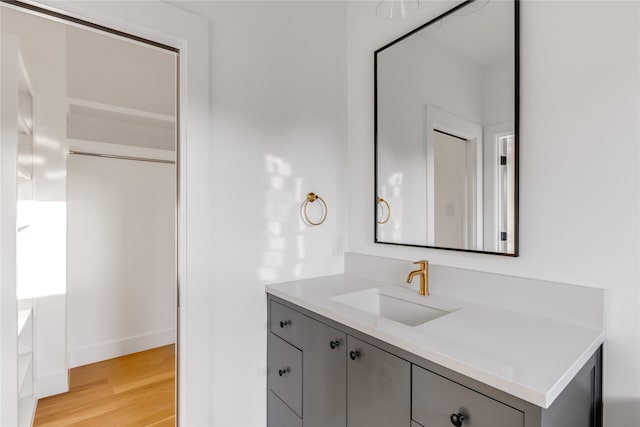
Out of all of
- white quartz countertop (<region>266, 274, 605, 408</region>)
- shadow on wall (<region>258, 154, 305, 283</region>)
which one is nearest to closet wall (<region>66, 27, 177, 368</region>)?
shadow on wall (<region>258, 154, 305, 283</region>)

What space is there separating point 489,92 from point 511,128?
18cm

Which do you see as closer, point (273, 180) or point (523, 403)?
point (523, 403)

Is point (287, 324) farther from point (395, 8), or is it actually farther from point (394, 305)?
point (395, 8)

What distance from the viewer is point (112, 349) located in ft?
5.49

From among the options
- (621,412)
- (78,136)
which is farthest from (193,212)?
(621,412)

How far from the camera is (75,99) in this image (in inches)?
53.2

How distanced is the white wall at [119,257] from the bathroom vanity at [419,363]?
0.55 metres

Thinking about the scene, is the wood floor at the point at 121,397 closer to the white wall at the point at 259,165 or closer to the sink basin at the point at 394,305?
the white wall at the point at 259,165

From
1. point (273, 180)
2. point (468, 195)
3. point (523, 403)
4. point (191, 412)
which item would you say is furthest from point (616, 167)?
point (191, 412)

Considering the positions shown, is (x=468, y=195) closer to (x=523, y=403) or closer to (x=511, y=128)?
(x=511, y=128)

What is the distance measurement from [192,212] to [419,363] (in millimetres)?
1003

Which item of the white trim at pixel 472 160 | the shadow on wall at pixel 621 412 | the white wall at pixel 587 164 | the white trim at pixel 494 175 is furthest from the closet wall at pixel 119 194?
the shadow on wall at pixel 621 412

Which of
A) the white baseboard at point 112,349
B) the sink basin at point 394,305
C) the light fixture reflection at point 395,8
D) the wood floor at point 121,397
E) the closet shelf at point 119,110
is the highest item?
the light fixture reflection at point 395,8

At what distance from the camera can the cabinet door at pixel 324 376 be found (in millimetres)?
1206
